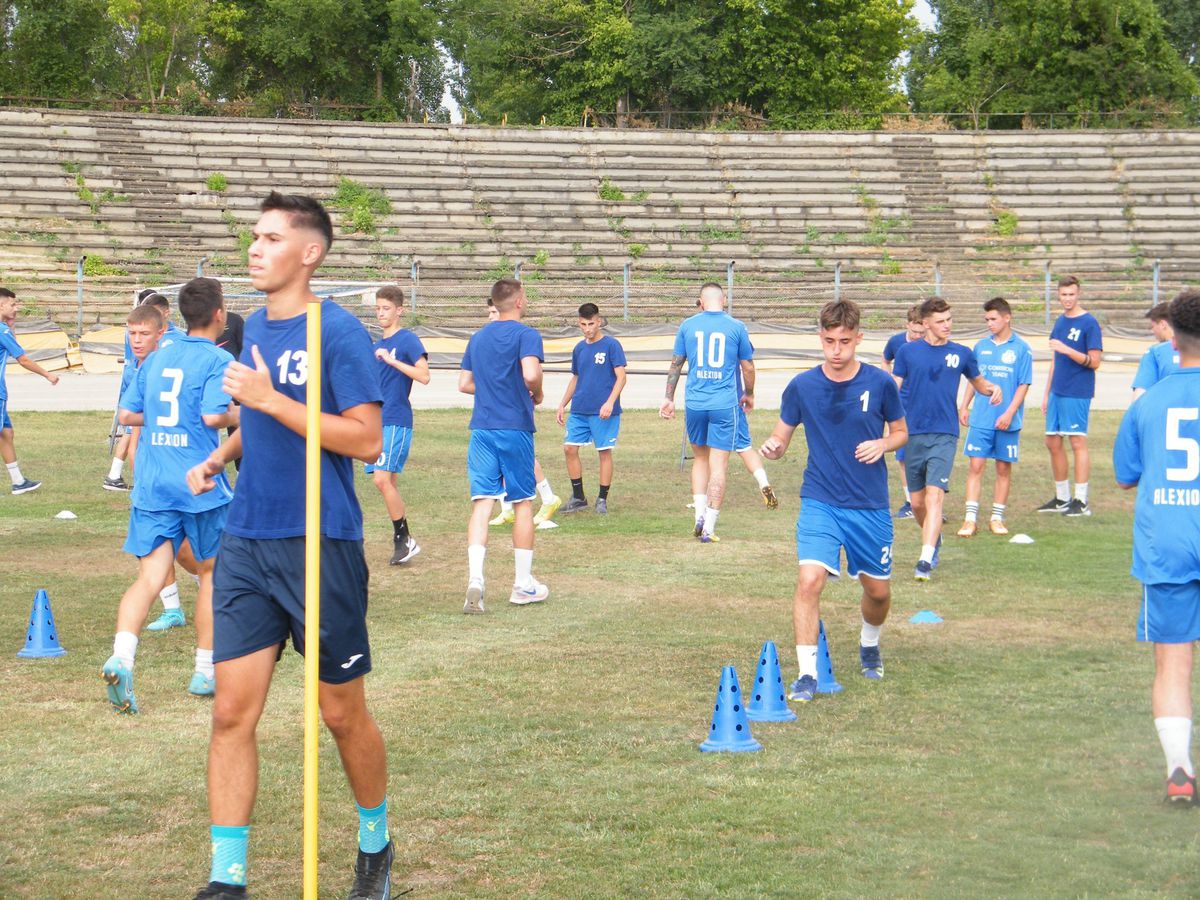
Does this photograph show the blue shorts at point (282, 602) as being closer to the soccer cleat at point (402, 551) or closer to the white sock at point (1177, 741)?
the white sock at point (1177, 741)

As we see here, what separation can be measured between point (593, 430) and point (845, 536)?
25.8ft

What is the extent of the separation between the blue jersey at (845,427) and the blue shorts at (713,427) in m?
5.50

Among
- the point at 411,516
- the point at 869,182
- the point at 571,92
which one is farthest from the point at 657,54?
the point at 411,516

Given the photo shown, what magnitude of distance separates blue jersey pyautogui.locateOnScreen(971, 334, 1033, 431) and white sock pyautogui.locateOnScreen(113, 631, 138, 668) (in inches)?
353

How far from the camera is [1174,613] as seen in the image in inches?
225

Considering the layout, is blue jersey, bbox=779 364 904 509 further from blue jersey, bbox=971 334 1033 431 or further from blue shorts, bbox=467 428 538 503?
blue jersey, bbox=971 334 1033 431

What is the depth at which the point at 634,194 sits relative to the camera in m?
39.1

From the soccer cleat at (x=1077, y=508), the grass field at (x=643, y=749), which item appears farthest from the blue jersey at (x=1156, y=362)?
the soccer cleat at (x=1077, y=508)

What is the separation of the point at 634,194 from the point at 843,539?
32431 millimetres

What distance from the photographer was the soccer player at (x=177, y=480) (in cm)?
723

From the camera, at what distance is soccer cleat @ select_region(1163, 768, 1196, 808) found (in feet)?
18.5

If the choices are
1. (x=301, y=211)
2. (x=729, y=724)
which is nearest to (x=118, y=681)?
(x=729, y=724)

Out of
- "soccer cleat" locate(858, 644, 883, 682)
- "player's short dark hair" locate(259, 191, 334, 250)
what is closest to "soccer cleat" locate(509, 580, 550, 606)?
"soccer cleat" locate(858, 644, 883, 682)

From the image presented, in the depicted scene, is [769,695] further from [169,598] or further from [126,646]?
[169,598]
